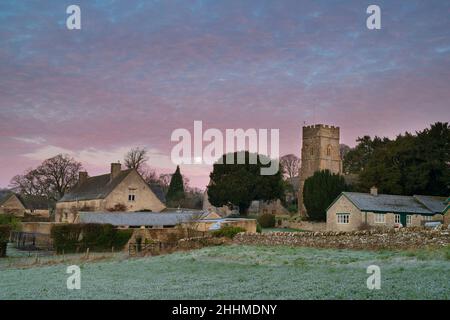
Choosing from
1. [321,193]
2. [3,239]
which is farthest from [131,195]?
[3,239]

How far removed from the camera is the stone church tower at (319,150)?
79.9 metres

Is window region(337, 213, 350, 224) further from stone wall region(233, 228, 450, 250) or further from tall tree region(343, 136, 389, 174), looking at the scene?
tall tree region(343, 136, 389, 174)

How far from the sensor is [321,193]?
63406mm

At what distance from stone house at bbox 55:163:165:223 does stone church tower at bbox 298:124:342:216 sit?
2709 cm

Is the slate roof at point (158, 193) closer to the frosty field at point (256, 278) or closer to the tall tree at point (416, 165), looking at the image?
the tall tree at point (416, 165)

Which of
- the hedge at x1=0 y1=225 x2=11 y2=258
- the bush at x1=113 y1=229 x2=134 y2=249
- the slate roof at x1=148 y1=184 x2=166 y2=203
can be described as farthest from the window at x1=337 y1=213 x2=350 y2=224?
the hedge at x1=0 y1=225 x2=11 y2=258

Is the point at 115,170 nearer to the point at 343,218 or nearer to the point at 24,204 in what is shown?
the point at 343,218

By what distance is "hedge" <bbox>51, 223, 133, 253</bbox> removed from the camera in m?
40.6

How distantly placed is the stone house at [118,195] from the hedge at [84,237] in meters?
17.8

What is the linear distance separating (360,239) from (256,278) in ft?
37.1
